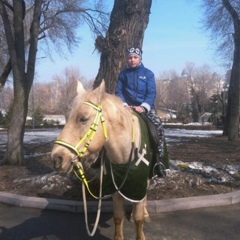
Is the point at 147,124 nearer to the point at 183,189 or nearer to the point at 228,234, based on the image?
the point at 228,234

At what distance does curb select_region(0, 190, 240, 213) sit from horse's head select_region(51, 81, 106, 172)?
284 centimetres

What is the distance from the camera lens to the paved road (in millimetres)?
4926

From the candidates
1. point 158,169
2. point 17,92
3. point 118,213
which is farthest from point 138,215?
point 17,92

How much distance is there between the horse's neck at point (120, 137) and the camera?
372 cm

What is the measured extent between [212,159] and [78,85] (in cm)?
655

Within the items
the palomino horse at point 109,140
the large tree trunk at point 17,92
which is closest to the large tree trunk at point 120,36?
the large tree trunk at point 17,92

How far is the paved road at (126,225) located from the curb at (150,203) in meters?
0.12

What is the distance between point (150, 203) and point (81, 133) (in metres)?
3.10

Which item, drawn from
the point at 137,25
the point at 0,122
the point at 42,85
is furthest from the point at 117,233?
the point at 42,85

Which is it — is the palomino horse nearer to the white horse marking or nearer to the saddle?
the white horse marking

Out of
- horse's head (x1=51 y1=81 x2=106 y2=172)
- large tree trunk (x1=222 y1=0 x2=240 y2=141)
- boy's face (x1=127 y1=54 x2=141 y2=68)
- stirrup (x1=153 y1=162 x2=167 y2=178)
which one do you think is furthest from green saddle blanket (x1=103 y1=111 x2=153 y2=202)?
large tree trunk (x1=222 y1=0 x2=240 y2=141)

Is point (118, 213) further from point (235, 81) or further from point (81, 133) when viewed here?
point (235, 81)

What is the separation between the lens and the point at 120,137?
3.80 m

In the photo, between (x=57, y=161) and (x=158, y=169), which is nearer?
(x=57, y=161)
